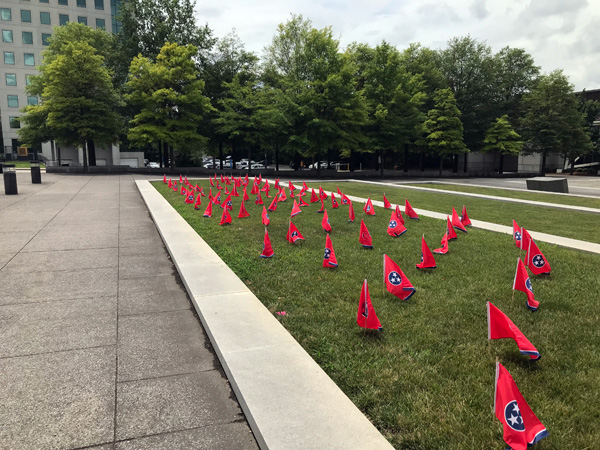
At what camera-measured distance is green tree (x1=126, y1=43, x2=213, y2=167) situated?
107 feet

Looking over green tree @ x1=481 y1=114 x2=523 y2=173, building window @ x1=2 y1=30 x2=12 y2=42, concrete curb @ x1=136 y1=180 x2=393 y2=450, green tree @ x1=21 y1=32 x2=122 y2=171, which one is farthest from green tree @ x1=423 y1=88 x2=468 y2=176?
building window @ x1=2 y1=30 x2=12 y2=42

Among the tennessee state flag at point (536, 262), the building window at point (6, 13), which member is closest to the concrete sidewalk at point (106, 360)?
the tennessee state flag at point (536, 262)

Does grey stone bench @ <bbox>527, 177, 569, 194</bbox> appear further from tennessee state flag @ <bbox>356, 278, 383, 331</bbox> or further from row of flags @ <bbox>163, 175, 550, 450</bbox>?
tennessee state flag @ <bbox>356, 278, 383, 331</bbox>

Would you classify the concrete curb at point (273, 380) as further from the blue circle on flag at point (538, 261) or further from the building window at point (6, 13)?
the building window at point (6, 13)

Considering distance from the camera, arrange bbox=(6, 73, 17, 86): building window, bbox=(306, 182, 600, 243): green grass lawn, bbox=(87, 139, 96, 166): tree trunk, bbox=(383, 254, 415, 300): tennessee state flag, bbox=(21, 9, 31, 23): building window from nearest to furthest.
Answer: bbox=(383, 254, 415, 300): tennessee state flag → bbox=(306, 182, 600, 243): green grass lawn → bbox=(87, 139, 96, 166): tree trunk → bbox=(21, 9, 31, 23): building window → bbox=(6, 73, 17, 86): building window

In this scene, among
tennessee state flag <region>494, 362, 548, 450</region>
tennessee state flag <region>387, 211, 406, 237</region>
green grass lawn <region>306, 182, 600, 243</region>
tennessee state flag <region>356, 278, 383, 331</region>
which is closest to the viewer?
tennessee state flag <region>494, 362, 548, 450</region>

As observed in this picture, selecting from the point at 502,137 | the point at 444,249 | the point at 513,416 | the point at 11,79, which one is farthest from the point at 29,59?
the point at 513,416

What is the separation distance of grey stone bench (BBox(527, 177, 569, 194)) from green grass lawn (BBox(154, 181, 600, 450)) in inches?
720

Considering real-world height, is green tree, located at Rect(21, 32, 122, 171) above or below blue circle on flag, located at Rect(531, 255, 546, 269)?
above

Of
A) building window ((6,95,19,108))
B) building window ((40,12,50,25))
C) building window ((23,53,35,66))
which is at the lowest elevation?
building window ((6,95,19,108))

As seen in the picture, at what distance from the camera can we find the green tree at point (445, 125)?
135 feet

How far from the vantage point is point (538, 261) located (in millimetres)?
6621

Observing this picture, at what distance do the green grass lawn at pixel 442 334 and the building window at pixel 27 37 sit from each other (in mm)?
75345

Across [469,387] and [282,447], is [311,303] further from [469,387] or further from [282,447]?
[282,447]
